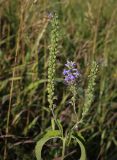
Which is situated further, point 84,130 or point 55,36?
point 84,130

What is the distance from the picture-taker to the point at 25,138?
204 centimetres

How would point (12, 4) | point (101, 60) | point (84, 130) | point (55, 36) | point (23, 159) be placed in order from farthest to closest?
point (12, 4) < point (101, 60) < point (84, 130) < point (23, 159) < point (55, 36)

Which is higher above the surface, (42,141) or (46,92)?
Result: (46,92)

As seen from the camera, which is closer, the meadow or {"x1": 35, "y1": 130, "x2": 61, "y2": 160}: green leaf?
{"x1": 35, "y1": 130, "x2": 61, "y2": 160}: green leaf

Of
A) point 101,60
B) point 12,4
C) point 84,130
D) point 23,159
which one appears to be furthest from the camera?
point 12,4

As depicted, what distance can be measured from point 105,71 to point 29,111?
64 cm

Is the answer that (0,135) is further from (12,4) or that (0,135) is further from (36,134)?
(12,4)

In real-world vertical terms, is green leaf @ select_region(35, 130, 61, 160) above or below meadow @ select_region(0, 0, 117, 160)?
below

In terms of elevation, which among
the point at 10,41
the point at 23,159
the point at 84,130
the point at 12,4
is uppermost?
the point at 12,4

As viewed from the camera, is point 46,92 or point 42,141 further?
point 46,92

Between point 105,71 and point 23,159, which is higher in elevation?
point 105,71

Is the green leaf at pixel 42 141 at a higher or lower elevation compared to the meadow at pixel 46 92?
lower

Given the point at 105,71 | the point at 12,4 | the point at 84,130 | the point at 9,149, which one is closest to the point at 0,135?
the point at 9,149

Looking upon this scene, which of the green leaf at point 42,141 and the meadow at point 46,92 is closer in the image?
the green leaf at point 42,141
